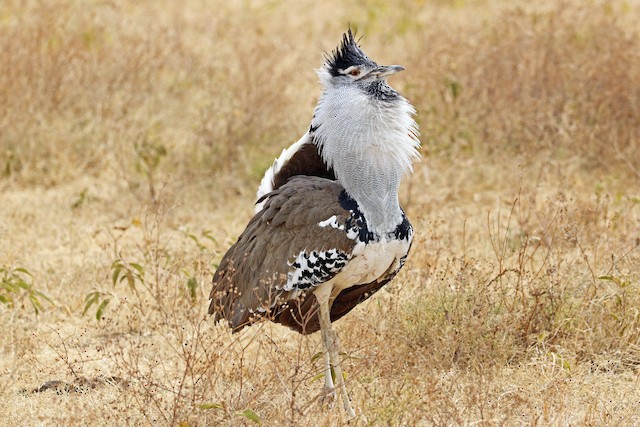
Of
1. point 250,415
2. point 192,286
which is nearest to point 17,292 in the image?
point 192,286

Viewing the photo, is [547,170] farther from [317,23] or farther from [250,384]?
[317,23]

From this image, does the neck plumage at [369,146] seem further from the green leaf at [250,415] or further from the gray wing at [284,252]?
the green leaf at [250,415]

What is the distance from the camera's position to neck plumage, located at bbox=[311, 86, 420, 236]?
173 inches

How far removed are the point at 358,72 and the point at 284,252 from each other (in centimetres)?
81

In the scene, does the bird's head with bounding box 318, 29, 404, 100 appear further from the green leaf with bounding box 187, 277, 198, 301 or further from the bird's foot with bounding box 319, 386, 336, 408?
the green leaf with bounding box 187, 277, 198, 301

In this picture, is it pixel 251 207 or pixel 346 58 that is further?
pixel 251 207

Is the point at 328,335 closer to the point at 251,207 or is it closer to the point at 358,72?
the point at 358,72

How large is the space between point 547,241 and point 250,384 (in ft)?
5.82

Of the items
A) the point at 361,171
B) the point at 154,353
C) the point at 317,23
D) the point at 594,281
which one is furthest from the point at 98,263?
the point at 317,23

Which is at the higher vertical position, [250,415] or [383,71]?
[383,71]

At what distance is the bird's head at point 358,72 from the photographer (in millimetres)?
4477

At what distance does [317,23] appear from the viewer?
11.0 metres

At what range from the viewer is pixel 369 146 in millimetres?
4426

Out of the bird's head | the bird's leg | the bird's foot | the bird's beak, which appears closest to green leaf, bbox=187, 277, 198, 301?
the bird's leg
